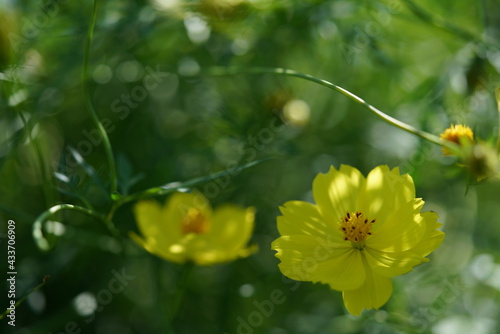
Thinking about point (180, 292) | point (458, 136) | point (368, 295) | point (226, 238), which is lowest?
point (226, 238)

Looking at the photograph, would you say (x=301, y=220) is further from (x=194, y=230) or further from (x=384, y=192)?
(x=194, y=230)

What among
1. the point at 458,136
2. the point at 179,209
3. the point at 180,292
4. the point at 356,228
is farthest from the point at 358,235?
the point at 179,209

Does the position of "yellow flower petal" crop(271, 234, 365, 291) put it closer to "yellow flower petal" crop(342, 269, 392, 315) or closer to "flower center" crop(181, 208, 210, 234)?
"yellow flower petal" crop(342, 269, 392, 315)

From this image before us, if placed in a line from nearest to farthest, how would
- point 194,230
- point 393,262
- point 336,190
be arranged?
point 393,262, point 336,190, point 194,230

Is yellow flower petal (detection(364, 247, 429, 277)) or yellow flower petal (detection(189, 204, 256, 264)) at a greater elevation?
yellow flower petal (detection(364, 247, 429, 277))

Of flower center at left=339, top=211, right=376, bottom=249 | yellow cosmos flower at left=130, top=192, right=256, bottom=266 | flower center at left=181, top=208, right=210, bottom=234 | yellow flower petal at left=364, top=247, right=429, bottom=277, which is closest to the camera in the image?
yellow flower petal at left=364, top=247, right=429, bottom=277

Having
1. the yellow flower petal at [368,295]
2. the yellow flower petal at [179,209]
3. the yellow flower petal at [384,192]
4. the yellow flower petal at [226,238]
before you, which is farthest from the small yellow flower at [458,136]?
the yellow flower petal at [179,209]

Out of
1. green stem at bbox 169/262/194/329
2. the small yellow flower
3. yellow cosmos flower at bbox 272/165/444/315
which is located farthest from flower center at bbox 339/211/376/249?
green stem at bbox 169/262/194/329

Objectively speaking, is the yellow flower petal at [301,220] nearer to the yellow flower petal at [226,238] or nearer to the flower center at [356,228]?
the flower center at [356,228]
